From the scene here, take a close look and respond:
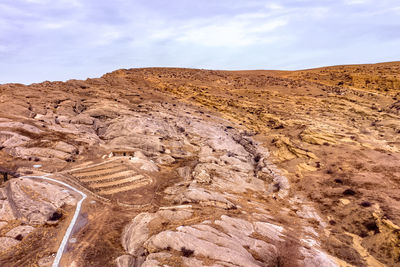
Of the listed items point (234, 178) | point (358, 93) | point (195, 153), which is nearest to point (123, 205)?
point (234, 178)

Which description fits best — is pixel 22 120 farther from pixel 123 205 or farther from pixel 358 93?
pixel 358 93

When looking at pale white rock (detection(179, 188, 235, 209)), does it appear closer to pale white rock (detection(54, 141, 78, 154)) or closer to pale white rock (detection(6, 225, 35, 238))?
pale white rock (detection(6, 225, 35, 238))

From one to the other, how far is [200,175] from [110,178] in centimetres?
991

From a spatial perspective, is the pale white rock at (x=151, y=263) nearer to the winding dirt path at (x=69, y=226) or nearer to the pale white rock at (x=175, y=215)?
the pale white rock at (x=175, y=215)

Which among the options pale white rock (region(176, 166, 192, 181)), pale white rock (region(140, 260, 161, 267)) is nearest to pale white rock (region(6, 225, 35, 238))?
pale white rock (region(140, 260, 161, 267))

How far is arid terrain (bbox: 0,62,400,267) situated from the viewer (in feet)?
43.5

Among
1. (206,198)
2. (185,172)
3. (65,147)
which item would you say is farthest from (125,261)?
(65,147)

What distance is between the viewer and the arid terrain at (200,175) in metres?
13.3

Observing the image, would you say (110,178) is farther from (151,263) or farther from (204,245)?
(204,245)

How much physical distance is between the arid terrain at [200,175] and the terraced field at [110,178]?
20 centimetres

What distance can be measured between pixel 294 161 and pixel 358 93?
33248 mm

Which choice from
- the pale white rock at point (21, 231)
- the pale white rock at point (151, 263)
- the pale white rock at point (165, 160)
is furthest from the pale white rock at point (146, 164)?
the pale white rock at point (151, 263)

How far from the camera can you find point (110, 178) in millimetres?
23312

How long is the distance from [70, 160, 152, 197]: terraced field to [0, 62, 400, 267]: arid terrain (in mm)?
204
